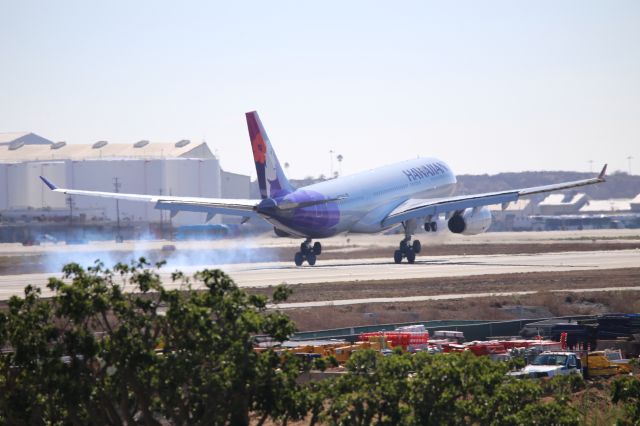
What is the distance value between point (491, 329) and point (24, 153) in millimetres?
165740

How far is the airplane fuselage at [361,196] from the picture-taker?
7262 centimetres

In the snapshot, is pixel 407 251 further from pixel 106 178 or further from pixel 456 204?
pixel 106 178

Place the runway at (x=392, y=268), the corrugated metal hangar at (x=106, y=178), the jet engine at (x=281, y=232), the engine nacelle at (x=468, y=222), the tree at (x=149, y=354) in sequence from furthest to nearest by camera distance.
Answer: the corrugated metal hangar at (x=106, y=178) < the engine nacelle at (x=468, y=222) < the jet engine at (x=281, y=232) < the runway at (x=392, y=268) < the tree at (x=149, y=354)

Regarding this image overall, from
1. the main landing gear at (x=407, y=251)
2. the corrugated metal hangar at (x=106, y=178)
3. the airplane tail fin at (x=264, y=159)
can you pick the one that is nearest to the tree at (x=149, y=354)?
the airplane tail fin at (x=264, y=159)

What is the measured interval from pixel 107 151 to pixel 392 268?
123 meters

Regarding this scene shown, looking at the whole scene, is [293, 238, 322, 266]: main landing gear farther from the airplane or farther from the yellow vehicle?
the yellow vehicle

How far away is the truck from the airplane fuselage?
37692 millimetres

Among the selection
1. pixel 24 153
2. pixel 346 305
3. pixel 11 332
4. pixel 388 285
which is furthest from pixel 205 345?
pixel 24 153

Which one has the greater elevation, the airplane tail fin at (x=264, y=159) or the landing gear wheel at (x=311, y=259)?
the airplane tail fin at (x=264, y=159)

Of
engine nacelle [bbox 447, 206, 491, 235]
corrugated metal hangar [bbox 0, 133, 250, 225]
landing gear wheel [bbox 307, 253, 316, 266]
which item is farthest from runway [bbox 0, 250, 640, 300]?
corrugated metal hangar [bbox 0, 133, 250, 225]

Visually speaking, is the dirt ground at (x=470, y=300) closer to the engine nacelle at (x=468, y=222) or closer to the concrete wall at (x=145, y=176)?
the engine nacelle at (x=468, y=222)

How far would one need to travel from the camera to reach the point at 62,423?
24.6 m

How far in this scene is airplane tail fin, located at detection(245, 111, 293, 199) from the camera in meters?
71.8

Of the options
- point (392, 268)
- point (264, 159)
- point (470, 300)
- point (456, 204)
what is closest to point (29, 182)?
point (456, 204)
